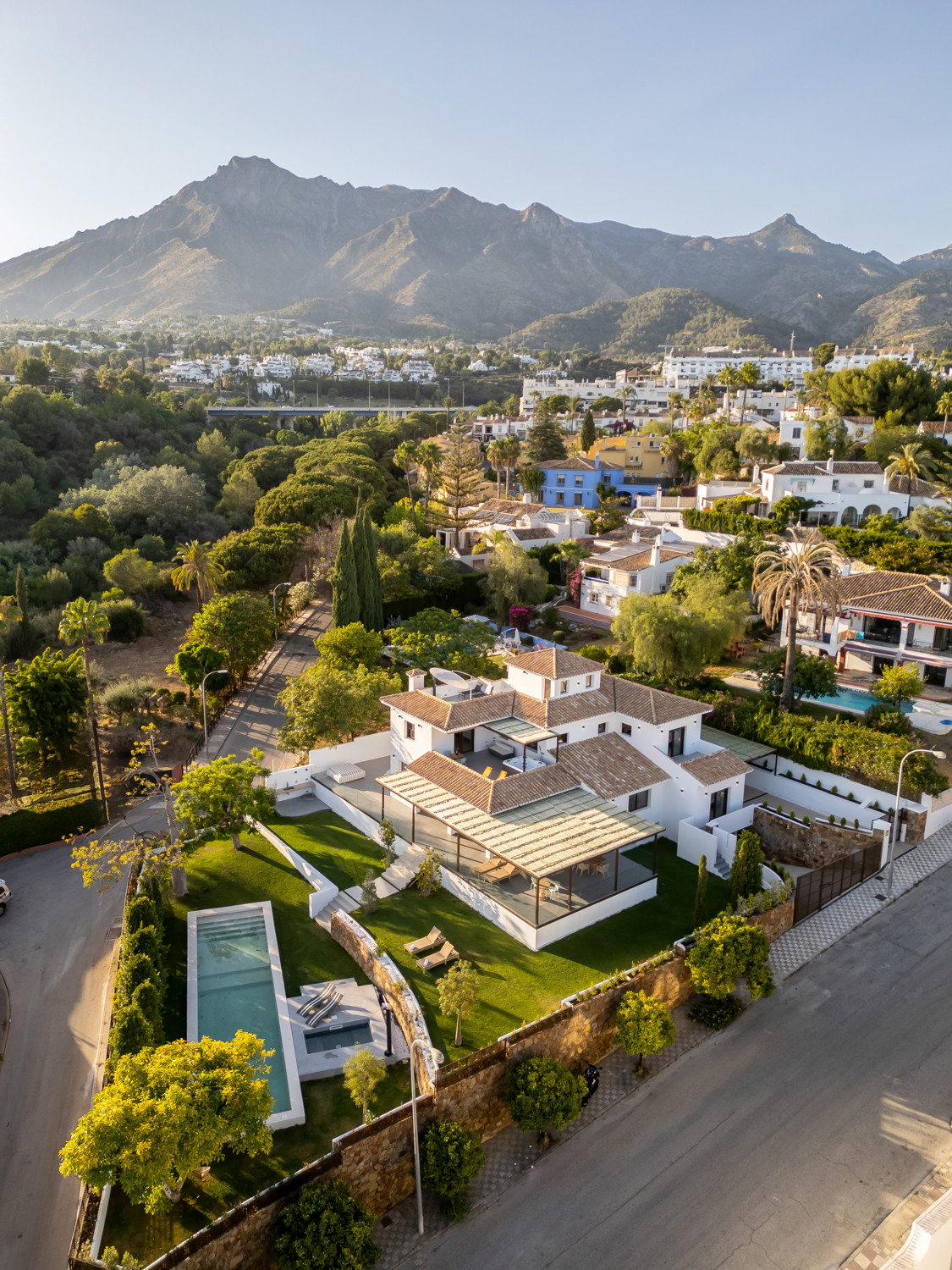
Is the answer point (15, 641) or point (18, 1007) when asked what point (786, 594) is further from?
point (15, 641)

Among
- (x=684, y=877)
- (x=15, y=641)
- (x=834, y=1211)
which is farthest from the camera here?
(x=15, y=641)

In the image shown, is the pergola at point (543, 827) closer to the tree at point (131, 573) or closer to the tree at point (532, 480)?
the tree at point (131, 573)

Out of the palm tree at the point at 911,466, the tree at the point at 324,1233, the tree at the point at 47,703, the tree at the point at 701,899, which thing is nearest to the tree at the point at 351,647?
the tree at the point at 47,703

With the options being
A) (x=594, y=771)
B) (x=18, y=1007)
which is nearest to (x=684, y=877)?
(x=594, y=771)

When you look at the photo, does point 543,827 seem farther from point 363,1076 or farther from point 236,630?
point 236,630

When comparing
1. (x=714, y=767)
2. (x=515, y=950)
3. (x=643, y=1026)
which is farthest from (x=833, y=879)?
(x=515, y=950)

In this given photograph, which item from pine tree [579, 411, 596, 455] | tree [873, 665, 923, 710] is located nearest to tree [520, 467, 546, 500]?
pine tree [579, 411, 596, 455]
